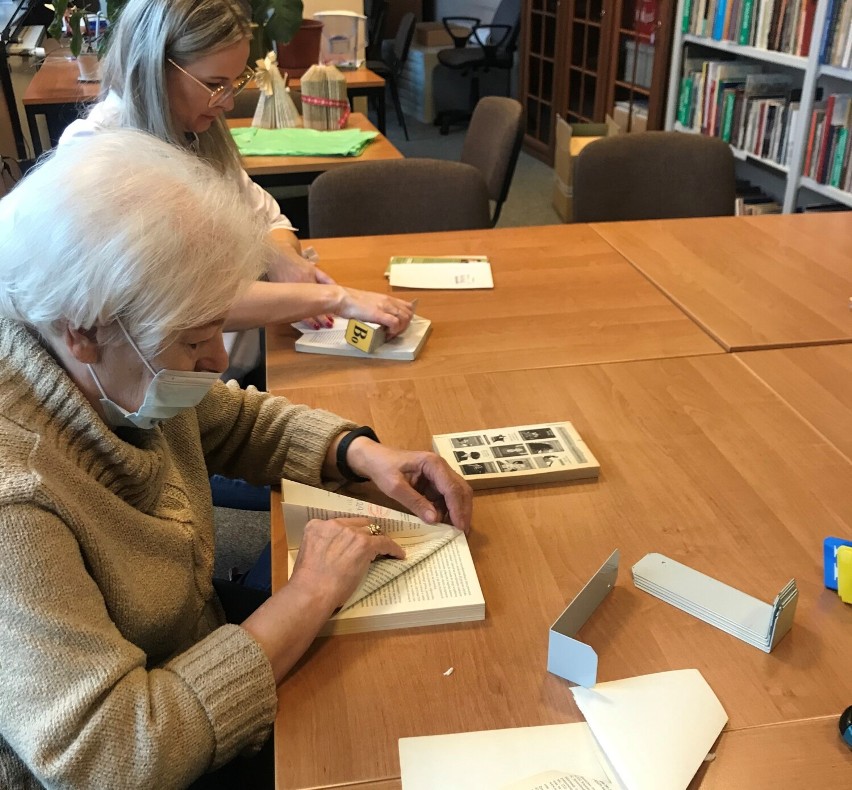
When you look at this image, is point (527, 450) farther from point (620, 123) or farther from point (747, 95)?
point (620, 123)

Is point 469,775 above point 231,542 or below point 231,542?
above

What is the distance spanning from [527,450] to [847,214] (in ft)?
5.28

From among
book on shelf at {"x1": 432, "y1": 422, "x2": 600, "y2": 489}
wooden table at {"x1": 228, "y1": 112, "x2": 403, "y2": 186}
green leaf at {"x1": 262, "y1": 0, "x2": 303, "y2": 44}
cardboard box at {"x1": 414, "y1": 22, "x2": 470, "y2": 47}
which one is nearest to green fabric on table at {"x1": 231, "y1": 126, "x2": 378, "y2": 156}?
wooden table at {"x1": 228, "y1": 112, "x2": 403, "y2": 186}

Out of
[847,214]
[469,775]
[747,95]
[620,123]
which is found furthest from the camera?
[620,123]

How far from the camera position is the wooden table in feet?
9.01

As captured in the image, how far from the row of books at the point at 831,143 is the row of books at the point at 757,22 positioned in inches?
9.3

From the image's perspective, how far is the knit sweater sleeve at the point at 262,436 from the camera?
48.7 inches

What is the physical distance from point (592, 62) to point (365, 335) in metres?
4.12

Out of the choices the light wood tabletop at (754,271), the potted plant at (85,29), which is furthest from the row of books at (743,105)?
the potted plant at (85,29)

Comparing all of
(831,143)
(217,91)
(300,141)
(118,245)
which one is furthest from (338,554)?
(831,143)

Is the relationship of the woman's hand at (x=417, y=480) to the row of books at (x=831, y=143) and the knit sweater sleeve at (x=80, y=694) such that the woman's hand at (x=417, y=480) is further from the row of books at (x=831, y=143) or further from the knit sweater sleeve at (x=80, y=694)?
the row of books at (x=831, y=143)

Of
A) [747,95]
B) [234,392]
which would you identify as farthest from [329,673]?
[747,95]

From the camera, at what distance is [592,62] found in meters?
5.05

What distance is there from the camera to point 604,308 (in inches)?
69.1
